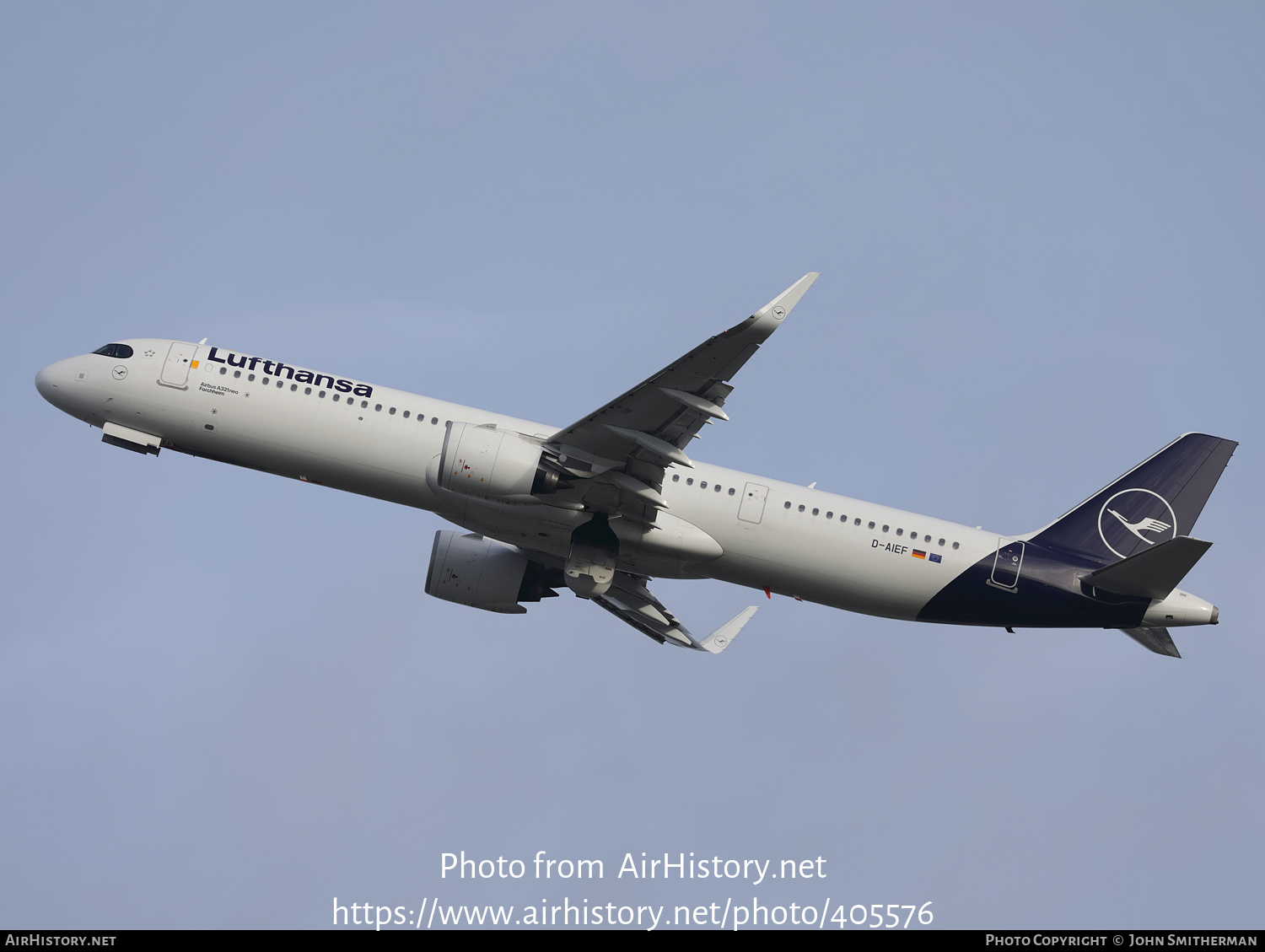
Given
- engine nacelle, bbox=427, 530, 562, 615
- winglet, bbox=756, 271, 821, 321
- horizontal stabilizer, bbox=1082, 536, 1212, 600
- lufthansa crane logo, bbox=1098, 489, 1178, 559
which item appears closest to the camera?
winglet, bbox=756, 271, 821, 321

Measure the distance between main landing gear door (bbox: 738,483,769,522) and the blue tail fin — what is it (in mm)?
9149

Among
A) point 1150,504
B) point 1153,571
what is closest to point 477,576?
point 1153,571

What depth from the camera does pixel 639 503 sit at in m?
34.9

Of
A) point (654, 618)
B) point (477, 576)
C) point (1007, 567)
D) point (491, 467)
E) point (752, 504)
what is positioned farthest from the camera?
point (654, 618)

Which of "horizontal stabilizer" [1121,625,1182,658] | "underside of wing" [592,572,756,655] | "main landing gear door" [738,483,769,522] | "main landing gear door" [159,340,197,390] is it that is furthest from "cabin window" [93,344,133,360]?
"horizontal stabilizer" [1121,625,1182,658]

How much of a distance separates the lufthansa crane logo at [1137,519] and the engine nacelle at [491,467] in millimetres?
18318

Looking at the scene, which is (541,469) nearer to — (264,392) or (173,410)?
(264,392)

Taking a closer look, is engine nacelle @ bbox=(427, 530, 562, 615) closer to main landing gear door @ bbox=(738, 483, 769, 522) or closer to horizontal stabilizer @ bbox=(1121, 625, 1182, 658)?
main landing gear door @ bbox=(738, 483, 769, 522)

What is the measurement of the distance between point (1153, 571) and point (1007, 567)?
415 cm

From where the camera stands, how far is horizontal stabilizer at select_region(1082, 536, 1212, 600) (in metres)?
33.9

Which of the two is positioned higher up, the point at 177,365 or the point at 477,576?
the point at 177,365

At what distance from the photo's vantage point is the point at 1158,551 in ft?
113

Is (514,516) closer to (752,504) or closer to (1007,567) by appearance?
(752,504)
